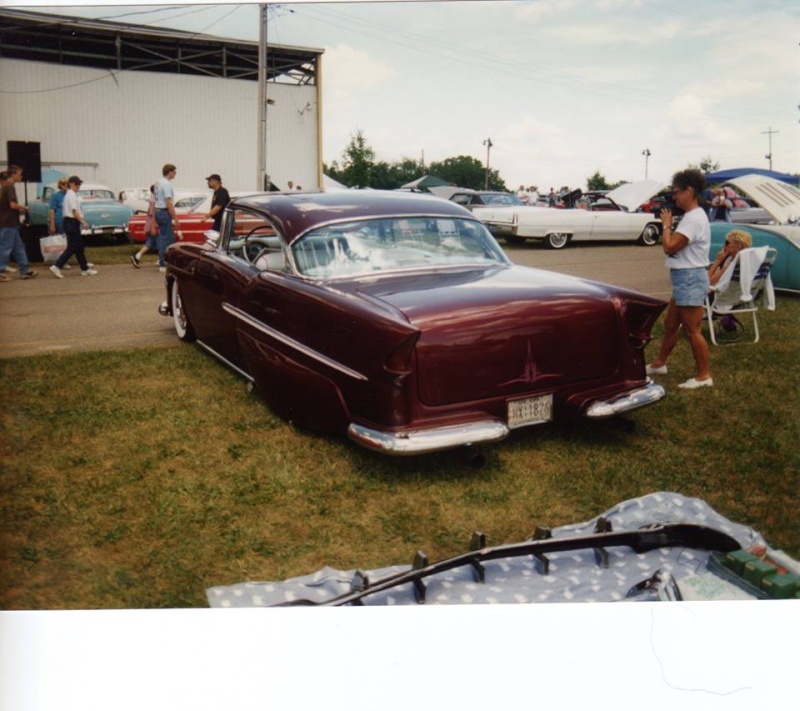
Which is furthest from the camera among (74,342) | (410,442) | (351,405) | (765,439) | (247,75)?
(74,342)

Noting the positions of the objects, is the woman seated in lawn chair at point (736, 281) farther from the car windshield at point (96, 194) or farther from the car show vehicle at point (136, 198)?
the car windshield at point (96, 194)

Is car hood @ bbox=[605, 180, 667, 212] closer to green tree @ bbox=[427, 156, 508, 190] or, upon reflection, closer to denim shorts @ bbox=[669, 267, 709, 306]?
denim shorts @ bbox=[669, 267, 709, 306]

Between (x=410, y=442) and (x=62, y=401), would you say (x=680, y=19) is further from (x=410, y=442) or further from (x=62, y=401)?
(x=62, y=401)

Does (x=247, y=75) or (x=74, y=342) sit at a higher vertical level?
(x=247, y=75)

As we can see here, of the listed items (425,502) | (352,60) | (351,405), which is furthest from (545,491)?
(352,60)

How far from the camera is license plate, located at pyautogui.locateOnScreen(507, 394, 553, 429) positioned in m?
2.60

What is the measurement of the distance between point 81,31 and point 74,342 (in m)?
1.87

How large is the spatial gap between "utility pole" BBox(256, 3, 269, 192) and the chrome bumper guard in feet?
7.29

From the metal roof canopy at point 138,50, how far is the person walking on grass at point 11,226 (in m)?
0.52

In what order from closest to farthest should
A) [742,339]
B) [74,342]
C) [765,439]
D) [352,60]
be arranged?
[765,439] → [352,60] → [742,339] → [74,342]

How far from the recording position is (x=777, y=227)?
5023mm

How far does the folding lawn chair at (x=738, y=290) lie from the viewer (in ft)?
13.9

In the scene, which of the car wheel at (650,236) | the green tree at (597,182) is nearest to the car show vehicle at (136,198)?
the green tree at (597,182)

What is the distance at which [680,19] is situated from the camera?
2.92 metres
